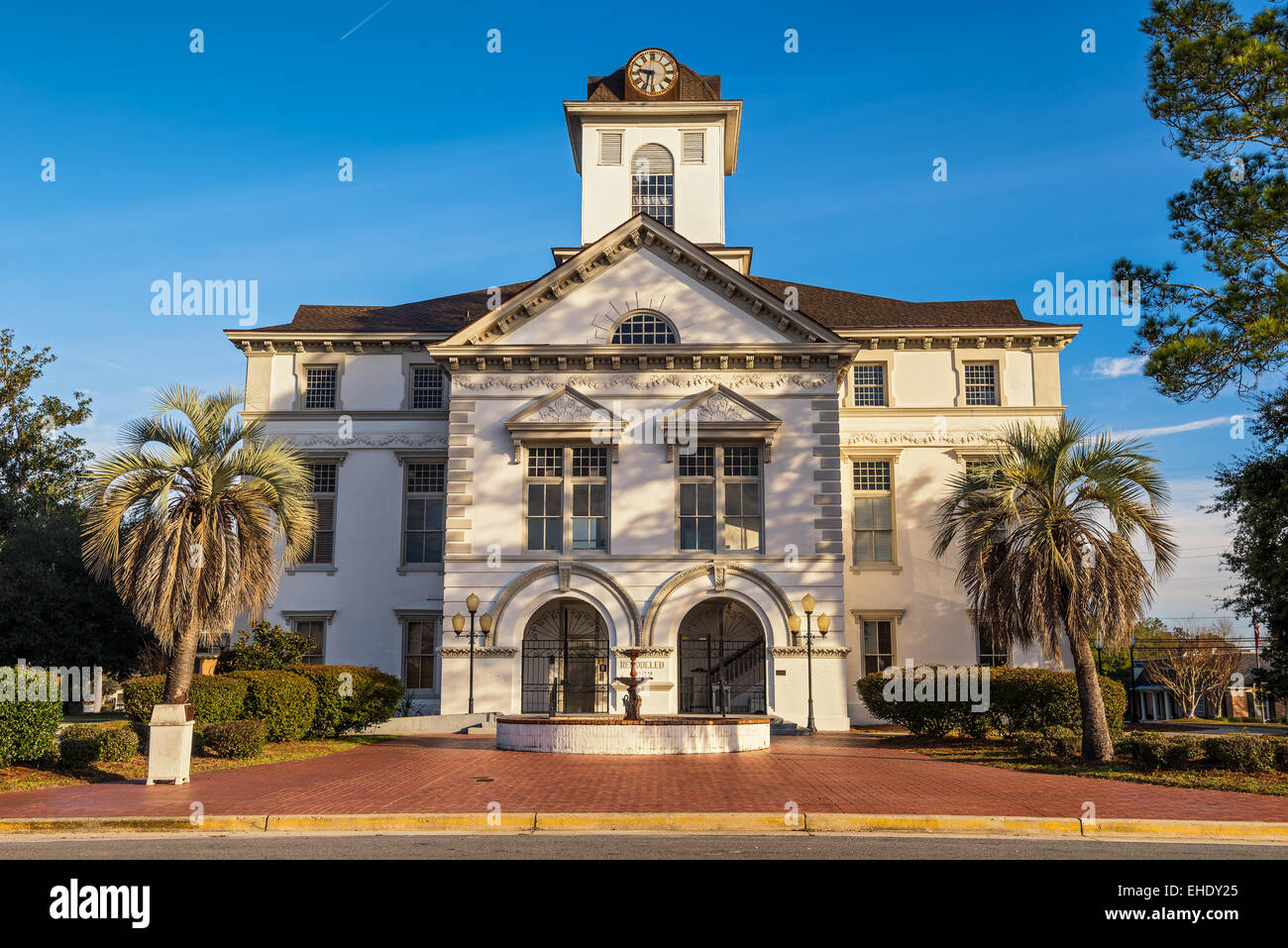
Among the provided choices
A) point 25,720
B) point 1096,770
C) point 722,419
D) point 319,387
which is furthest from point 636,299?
point 25,720

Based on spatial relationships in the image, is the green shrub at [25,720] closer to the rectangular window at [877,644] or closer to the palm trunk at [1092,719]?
the palm trunk at [1092,719]

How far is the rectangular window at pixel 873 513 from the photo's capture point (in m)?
33.7

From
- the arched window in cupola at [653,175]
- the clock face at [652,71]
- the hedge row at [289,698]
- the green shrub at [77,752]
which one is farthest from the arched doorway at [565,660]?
the clock face at [652,71]

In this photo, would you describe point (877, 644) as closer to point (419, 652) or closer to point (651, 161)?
point (419, 652)

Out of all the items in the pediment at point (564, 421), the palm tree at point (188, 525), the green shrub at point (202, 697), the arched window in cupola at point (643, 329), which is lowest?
the green shrub at point (202, 697)

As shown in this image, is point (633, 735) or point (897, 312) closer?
point (633, 735)

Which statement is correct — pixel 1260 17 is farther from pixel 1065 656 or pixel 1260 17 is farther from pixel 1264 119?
pixel 1065 656

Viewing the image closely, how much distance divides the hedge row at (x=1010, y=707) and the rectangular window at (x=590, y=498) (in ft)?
29.7

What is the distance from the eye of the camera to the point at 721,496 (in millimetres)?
30156

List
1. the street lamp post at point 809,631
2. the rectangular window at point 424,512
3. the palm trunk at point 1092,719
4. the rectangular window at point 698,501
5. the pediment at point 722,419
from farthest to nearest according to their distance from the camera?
the rectangular window at point 424,512 < the rectangular window at point 698,501 < the pediment at point 722,419 < the street lamp post at point 809,631 < the palm trunk at point 1092,719

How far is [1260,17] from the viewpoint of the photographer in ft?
58.3

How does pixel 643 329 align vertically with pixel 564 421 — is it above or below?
above

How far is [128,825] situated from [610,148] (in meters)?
31.8
